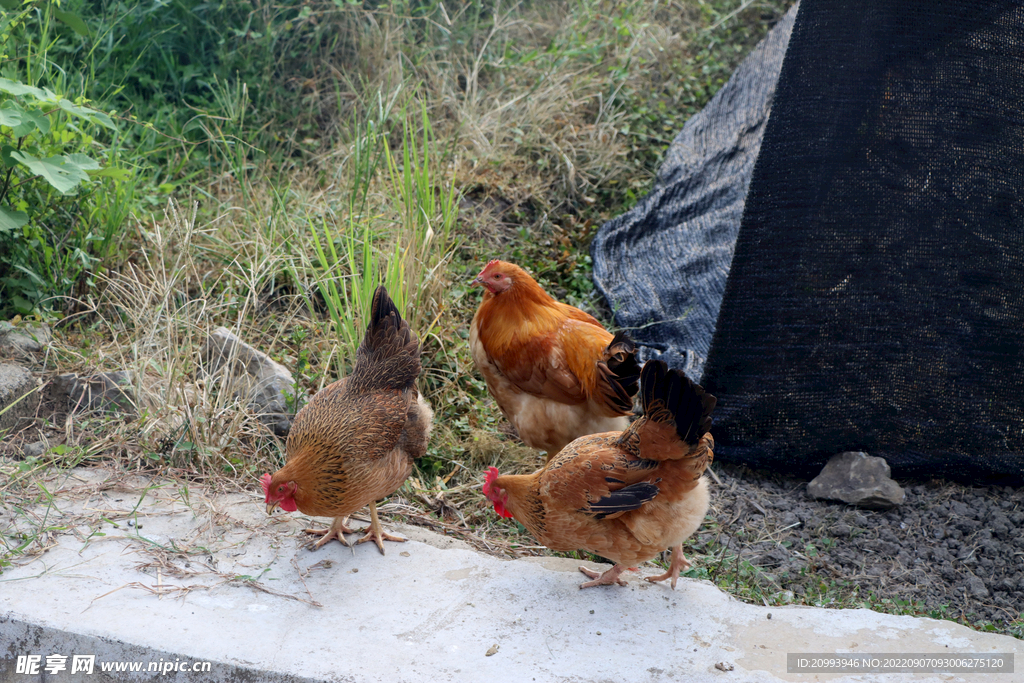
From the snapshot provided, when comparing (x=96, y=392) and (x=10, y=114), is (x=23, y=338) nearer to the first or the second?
(x=96, y=392)

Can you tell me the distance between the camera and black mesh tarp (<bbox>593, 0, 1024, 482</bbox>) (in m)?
3.34

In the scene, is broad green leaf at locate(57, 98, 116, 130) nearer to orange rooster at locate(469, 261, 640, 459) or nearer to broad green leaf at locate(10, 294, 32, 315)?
broad green leaf at locate(10, 294, 32, 315)

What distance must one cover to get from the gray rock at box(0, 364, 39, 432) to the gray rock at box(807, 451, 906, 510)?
3967 mm

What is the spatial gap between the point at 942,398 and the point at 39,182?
490 cm

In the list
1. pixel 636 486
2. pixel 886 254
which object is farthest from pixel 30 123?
pixel 886 254

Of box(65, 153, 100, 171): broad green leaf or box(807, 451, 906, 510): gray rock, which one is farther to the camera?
box(65, 153, 100, 171): broad green leaf

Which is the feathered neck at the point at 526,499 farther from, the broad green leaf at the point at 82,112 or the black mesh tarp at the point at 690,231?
the broad green leaf at the point at 82,112

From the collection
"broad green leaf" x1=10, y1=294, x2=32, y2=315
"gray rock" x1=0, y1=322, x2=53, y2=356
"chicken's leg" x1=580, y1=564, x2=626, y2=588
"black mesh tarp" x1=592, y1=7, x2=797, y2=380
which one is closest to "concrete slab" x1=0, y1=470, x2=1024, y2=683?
"chicken's leg" x1=580, y1=564, x2=626, y2=588

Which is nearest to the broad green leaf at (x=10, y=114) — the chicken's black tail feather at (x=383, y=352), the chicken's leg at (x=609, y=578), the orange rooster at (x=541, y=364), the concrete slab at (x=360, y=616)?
the concrete slab at (x=360, y=616)

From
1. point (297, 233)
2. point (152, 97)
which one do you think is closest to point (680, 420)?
point (297, 233)

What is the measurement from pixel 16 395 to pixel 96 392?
347 mm

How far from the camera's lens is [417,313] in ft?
14.0

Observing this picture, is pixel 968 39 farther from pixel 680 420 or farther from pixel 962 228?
pixel 680 420

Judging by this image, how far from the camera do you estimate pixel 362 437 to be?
295cm
